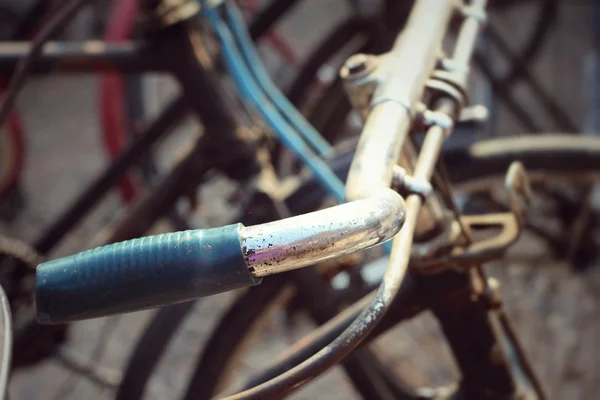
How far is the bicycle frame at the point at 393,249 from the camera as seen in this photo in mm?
279

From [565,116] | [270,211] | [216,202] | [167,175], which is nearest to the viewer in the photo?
[270,211]

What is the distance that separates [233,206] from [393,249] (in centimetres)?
62

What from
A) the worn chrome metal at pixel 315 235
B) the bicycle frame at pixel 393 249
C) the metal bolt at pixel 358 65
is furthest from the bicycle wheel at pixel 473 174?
the worn chrome metal at pixel 315 235

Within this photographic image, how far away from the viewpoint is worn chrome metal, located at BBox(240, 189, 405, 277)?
0.28 m

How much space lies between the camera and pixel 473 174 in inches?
29.0

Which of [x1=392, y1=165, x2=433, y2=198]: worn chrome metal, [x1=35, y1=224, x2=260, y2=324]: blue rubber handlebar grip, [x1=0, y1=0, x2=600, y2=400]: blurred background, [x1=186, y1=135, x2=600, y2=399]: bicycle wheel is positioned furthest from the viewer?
[x1=0, y1=0, x2=600, y2=400]: blurred background

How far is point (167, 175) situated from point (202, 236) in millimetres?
655

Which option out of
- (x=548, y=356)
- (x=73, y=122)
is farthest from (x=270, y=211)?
(x=73, y=122)

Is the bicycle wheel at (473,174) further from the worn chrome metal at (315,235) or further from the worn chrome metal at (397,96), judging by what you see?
the worn chrome metal at (315,235)

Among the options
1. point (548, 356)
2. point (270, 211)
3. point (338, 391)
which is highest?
point (270, 211)

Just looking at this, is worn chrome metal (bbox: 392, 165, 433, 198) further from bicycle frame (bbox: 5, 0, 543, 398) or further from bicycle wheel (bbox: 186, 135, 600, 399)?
bicycle wheel (bbox: 186, 135, 600, 399)

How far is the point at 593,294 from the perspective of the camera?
152 cm

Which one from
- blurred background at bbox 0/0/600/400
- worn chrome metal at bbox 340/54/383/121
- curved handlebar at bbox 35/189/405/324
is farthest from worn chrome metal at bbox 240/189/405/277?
blurred background at bbox 0/0/600/400

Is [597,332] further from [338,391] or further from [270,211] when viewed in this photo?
[270,211]
